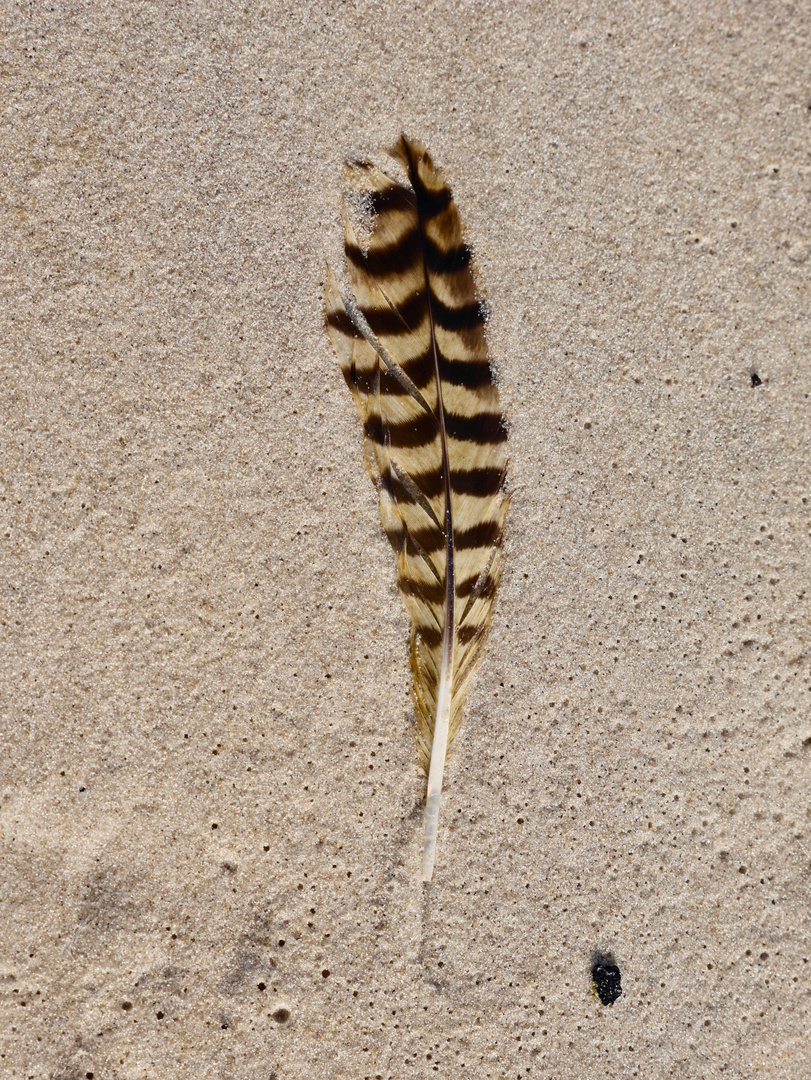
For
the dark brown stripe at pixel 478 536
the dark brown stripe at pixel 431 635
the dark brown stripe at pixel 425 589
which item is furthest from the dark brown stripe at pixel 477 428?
the dark brown stripe at pixel 431 635

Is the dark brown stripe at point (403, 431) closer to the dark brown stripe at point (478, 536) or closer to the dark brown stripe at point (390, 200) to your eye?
the dark brown stripe at point (478, 536)

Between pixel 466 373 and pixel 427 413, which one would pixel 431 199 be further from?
pixel 427 413

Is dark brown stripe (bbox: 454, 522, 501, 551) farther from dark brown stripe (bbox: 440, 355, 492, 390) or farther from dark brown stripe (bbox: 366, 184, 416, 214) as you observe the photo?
dark brown stripe (bbox: 366, 184, 416, 214)

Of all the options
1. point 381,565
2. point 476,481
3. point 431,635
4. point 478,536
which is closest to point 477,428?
point 476,481

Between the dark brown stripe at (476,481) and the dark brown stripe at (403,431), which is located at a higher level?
the dark brown stripe at (403,431)

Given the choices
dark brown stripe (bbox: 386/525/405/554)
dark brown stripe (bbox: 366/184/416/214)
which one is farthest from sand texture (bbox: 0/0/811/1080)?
dark brown stripe (bbox: 366/184/416/214)
